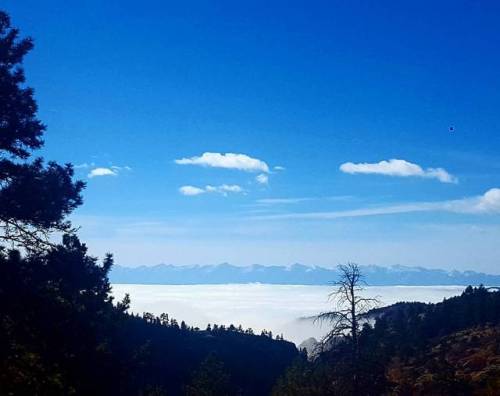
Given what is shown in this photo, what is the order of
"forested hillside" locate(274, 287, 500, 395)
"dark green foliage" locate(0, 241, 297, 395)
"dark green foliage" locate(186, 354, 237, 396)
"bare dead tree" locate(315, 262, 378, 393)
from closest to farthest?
"dark green foliage" locate(0, 241, 297, 395) < "bare dead tree" locate(315, 262, 378, 393) < "forested hillside" locate(274, 287, 500, 395) < "dark green foliage" locate(186, 354, 237, 396)

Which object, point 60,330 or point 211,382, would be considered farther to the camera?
point 211,382

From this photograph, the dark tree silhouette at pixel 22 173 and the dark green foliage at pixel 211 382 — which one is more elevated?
the dark tree silhouette at pixel 22 173

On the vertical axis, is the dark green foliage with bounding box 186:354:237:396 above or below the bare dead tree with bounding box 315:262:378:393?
below

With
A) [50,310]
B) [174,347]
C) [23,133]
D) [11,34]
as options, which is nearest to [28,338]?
[50,310]

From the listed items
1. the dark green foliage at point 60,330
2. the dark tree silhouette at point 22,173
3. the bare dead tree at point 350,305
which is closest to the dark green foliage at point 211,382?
the bare dead tree at point 350,305

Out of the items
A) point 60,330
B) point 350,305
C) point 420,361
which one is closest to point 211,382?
point 350,305

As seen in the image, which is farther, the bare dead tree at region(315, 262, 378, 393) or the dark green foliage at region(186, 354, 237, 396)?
the dark green foliage at region(186, 354, 237, 396)

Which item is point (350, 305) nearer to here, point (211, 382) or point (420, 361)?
point (211, 382)

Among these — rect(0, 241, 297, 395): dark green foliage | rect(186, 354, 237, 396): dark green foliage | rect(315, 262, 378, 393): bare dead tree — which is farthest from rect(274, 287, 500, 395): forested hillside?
rect(0, 241, 297, 395): dark green foliage

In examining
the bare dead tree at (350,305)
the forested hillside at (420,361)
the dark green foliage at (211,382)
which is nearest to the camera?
the bare dead tree at (350,305)

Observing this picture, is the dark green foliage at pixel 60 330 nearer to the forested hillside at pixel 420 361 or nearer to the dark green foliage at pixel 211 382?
the forested hillside at pixel 420 361

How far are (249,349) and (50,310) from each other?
6754 inches

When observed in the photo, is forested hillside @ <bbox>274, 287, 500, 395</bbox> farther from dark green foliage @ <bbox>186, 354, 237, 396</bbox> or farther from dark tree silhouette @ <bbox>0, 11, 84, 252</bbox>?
dark tree silhouette @ <bbox>0, 11, 84, 252</bbox>

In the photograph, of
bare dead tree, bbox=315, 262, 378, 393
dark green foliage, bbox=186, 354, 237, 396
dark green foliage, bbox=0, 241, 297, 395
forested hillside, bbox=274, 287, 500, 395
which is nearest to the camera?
dark green foliage, bbox=0, 241, 297, 395
